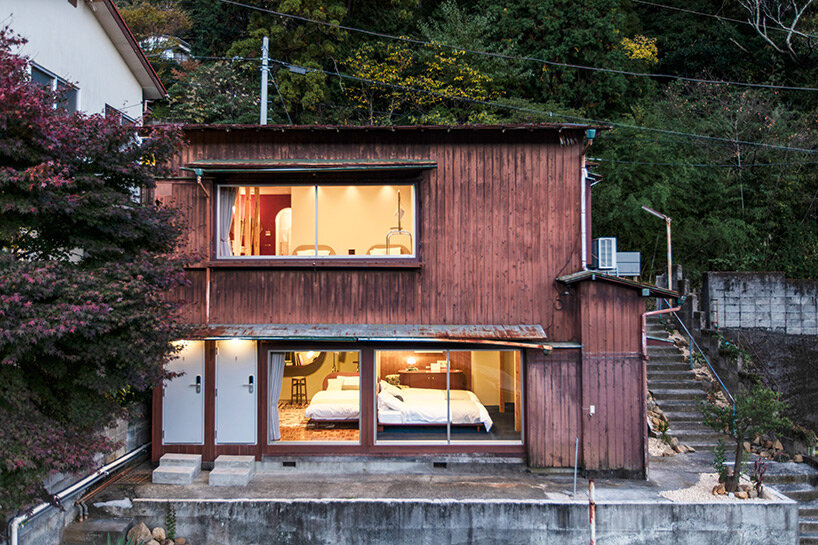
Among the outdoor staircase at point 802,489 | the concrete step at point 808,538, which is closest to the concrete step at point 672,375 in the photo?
the outdoor staircase at point 802,489

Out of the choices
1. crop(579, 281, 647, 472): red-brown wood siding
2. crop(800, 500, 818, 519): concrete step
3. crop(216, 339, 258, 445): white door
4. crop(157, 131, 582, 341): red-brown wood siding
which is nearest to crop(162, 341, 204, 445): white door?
crop(216, 339, 258, 445): white door

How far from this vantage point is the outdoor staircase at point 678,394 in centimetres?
1163

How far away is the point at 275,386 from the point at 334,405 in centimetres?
125

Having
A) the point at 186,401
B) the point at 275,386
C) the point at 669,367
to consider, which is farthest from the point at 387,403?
the point at 669,367

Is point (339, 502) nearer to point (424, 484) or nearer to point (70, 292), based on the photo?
point (424, 484)

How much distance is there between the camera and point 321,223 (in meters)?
10.9

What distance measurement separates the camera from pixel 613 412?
33.0ft

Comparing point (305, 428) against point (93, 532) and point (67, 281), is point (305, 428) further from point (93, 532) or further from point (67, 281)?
point (67, 281)

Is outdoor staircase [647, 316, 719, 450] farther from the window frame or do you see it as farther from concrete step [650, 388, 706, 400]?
the window frame

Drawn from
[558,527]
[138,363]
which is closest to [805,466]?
[558,527]

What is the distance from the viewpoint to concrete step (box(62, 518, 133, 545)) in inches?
332

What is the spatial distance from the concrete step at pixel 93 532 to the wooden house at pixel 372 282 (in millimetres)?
2051

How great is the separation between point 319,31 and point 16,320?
18715 millimetres

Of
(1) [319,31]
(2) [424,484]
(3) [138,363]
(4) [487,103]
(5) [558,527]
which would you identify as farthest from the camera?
(1) [319,31]
